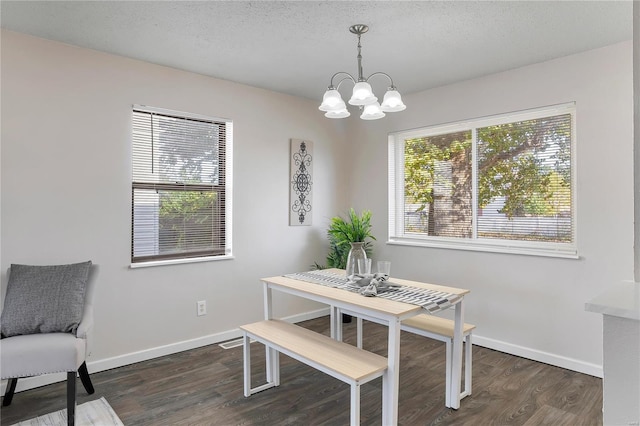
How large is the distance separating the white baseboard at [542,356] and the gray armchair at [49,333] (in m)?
3.15

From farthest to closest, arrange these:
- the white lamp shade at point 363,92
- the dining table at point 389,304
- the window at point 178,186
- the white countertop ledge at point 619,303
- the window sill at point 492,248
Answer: the window at point 178,186 → the window sill at point 492,248 → the white lamp shade at point 363,92 → the dining table at point 389,304 → the white countertop ledge at point 619,303

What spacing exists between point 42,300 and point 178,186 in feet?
4.46

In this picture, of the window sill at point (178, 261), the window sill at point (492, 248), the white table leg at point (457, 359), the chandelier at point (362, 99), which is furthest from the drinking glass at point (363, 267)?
the window sill at point (178, 261)

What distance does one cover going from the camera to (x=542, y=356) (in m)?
3.12

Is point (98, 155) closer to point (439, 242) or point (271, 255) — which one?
point (271, 255)

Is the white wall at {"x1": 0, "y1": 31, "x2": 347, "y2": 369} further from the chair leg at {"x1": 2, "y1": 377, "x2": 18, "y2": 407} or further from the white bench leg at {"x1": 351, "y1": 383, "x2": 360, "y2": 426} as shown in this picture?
the white bench leg at {"x1": 351, "y1": 383, "x2": 360, "y2": 426}

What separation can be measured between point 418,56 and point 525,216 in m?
1.63

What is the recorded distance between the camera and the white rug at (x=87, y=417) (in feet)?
7.27

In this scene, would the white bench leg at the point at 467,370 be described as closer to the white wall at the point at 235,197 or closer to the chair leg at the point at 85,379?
the white wall at the point at 235,197

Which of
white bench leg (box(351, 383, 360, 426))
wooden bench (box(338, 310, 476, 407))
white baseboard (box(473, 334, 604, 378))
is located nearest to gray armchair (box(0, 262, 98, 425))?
white bench leg (box(351, 383, 360, 426))

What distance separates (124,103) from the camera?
120 inches

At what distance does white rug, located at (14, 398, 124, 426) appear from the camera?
87.2 inches

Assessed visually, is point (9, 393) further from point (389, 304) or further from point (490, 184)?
point (490, 184)

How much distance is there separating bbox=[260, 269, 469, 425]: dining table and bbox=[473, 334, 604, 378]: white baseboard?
118cm
